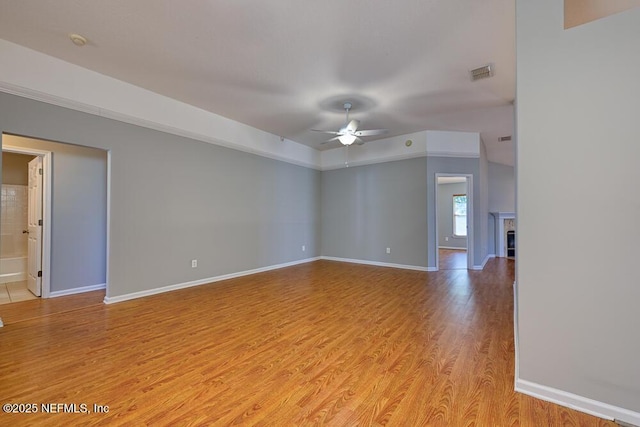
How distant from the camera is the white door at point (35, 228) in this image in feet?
12.4

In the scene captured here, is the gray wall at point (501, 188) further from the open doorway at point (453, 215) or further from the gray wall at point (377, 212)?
the gray wall at point (377, 212)

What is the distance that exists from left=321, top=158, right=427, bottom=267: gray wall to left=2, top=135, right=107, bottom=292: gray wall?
15.4 feet

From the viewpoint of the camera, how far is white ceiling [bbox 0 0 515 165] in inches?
91.3

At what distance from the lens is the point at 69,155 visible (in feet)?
12.9

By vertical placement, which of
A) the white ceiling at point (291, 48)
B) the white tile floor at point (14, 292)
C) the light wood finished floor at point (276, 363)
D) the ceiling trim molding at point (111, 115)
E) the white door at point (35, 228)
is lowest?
the light wood finished floor at point (276, 363)

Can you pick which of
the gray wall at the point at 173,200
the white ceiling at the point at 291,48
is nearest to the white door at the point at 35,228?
the gray wall at the point at 173,200

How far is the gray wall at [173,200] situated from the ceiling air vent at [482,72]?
394cm

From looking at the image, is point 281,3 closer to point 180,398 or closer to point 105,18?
point 105,18

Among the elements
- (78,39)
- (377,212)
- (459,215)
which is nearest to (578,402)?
(377,212)

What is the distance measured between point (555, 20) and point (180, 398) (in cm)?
335

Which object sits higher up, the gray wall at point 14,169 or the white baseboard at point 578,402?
the gray wall at point 14,169

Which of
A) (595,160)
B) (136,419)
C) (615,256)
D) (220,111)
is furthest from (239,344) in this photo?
(220,111)

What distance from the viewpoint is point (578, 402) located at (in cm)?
159

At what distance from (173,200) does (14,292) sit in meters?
2.62
